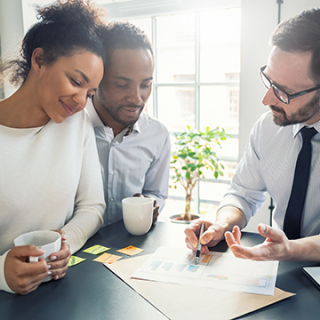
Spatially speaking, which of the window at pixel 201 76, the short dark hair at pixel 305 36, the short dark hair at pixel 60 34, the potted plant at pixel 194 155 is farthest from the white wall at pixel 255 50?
the short dark hair at pixel 60 34

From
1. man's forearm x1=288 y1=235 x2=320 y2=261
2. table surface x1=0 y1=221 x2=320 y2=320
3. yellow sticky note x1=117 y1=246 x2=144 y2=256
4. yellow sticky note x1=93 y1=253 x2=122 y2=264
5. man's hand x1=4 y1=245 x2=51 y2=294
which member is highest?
man's hand x1=4 y1=245 x2=51 y2=294

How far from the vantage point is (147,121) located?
164 cm

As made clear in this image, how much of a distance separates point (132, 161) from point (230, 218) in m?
0.54

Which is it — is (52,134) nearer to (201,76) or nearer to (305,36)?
(305,36)

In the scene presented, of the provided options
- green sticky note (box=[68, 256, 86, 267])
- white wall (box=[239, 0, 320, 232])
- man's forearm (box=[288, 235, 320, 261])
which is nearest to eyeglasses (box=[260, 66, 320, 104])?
man's forearm (box=[288, 235, 320, 261])

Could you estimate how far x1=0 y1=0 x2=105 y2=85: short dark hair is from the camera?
3.55 feet

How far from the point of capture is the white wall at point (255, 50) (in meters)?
2.26

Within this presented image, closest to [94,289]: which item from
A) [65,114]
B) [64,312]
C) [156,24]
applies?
[64,312]

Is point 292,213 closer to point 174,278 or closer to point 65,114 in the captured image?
point 174,278

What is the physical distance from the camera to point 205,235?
99cm

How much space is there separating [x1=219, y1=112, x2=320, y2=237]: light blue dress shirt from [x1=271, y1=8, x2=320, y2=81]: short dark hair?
0.80 ft

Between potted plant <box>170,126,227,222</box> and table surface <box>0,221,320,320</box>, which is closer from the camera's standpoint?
table surface <box>0,221,320,320</box>

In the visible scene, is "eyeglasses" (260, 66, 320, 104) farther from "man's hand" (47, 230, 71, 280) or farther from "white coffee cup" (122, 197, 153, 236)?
"man's hand" (47, 230, 71, 280)

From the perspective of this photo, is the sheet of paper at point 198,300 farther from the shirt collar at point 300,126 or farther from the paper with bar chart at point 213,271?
the shirt collar at point 300,126
